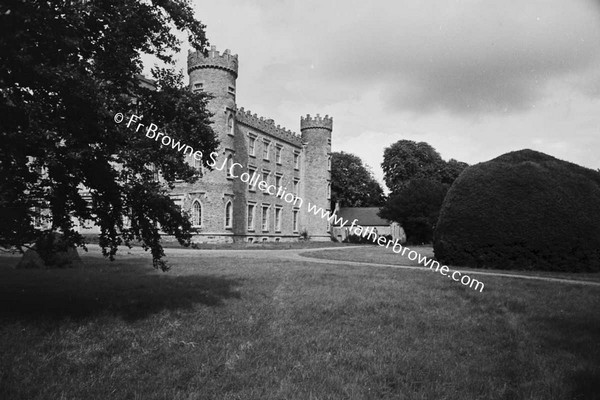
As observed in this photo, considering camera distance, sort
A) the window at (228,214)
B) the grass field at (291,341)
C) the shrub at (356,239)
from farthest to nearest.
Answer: the shrub at (356,239) < the window at (228,214) < the grass field at (291,341)

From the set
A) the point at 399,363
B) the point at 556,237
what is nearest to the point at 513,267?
the point at 556,237

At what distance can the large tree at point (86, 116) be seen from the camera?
6.08 metres

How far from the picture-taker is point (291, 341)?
6.50 m

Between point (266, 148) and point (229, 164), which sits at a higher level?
point (266, 148)

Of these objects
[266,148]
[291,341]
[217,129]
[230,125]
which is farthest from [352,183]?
[291,341]

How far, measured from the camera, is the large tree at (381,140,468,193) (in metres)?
66.1

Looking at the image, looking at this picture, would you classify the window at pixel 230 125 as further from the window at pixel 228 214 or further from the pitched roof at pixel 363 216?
the pitched roof at pixel 363 216

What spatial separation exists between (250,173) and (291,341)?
36.8 m

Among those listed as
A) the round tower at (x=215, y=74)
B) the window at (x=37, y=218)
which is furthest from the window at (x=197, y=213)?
the window at (x=37, y=218)

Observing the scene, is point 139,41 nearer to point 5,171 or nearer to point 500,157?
point 5,171

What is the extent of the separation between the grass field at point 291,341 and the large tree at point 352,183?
59404mm

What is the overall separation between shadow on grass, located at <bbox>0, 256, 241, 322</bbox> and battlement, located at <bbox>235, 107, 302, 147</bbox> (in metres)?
27.5

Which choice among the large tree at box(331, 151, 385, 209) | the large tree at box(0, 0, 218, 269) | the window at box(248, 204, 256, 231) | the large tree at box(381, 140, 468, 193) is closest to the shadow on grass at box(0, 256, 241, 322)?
the large tree at box(0, 0, 218, 269)

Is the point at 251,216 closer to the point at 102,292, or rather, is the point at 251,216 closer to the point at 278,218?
the point at 278,218
